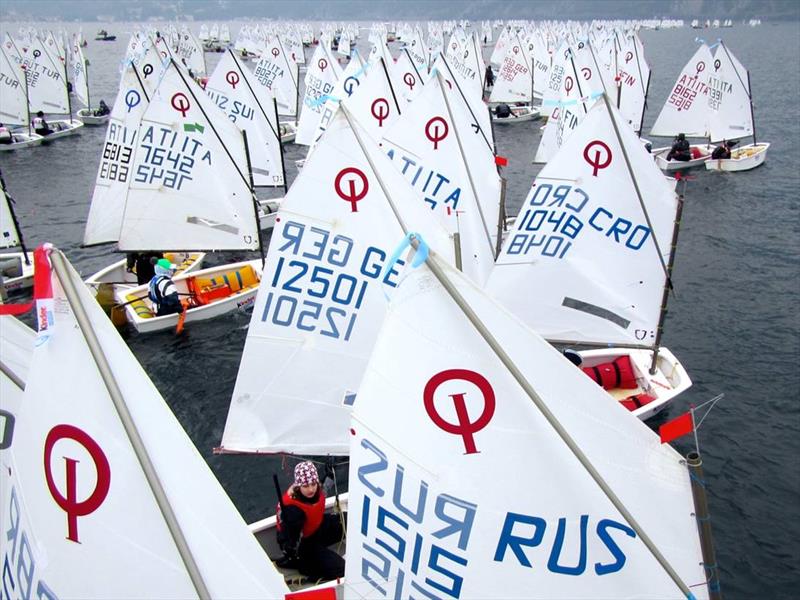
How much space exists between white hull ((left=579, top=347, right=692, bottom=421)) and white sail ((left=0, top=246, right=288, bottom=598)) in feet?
33.5

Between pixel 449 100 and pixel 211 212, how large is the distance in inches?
292

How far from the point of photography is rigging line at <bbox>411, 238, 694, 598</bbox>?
4801mm

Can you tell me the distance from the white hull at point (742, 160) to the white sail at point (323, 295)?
2954 cm

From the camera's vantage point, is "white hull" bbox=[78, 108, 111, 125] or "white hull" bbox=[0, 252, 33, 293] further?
"white hull" bbox=[78, 108, 111, 125]

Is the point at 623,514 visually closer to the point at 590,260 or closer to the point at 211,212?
the point at 590,260

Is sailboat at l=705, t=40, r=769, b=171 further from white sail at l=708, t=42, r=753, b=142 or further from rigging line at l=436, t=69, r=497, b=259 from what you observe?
rigging line at l=436, t=69, r=497, b=259

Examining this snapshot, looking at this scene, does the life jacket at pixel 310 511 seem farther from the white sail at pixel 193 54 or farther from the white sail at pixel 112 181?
the white sail at pixel 193 54

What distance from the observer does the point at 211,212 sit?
18.3 metres

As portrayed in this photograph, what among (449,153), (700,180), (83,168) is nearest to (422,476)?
(449,153)

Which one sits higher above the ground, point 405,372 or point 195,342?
point 405,372

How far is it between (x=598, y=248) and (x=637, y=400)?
3.55 metres

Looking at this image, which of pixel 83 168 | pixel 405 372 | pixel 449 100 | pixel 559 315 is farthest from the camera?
pixel 83 168

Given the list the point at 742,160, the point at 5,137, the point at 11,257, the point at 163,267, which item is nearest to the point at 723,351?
the point at 163,267

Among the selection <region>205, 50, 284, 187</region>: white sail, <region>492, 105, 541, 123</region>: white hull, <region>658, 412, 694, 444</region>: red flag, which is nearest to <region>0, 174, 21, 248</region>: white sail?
<region>205, 50, 284, 187</region>: white sail
